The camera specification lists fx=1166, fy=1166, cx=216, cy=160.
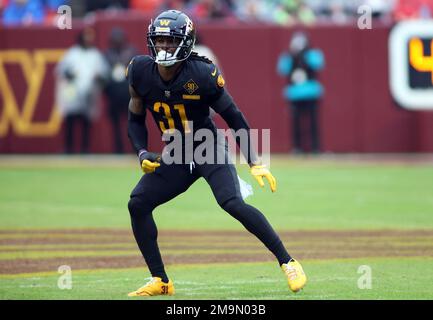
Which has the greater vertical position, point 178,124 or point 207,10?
point 207,10

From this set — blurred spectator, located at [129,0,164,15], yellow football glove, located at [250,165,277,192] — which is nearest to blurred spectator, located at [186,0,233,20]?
blurred spectator, located at [129,0,164,15]

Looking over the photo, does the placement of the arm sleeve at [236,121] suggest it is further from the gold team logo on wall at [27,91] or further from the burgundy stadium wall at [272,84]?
the gold team logo on wall at [27,91]

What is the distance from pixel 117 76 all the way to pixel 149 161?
1225 centimetres

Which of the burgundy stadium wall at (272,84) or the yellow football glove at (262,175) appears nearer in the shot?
the yellow football glove at (262,175)

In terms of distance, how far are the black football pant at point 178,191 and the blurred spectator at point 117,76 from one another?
12.0 m

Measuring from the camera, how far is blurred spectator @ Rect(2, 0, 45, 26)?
21516 millimetres

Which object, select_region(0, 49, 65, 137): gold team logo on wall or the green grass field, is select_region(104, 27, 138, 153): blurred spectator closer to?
the green grass field

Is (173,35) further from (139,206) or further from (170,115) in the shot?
(139,206)

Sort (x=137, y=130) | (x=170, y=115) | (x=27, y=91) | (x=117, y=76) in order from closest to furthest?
(x=170, y=115) → (x=137, y=130) → (x=117, y=76) → (x=27, y=91)

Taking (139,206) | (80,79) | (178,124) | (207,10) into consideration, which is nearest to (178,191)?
(139,206)

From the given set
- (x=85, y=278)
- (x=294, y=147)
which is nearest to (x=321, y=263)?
(x=85, y=278)

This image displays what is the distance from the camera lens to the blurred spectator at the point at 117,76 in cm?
2023

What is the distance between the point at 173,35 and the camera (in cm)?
812

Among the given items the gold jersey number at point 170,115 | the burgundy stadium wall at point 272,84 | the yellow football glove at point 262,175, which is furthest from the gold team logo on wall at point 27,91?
the yellow football glove at point 262,175
